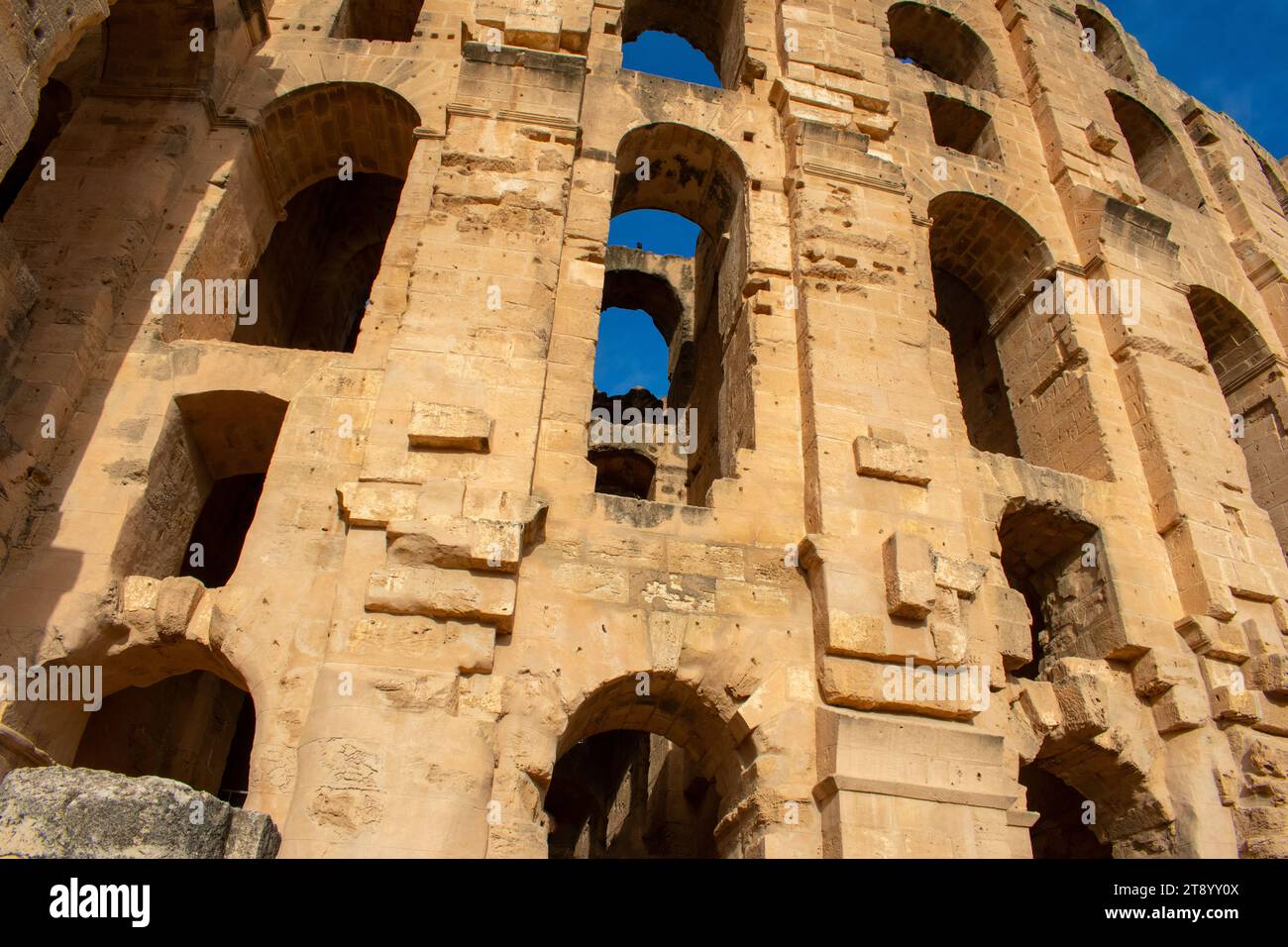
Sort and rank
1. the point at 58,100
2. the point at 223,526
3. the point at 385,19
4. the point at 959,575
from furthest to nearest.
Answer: the point at 385,19 → the point at 58,100 → the point at 223,526 → the point at 959,575

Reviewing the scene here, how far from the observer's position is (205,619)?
552 cm

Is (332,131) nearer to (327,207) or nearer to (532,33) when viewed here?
(532,33)

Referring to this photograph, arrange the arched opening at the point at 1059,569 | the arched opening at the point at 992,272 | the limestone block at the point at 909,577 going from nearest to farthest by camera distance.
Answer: the limestone block at the point at 909,577
the arched opening at the point at 1059,569
the arched opening at the point at 992,272

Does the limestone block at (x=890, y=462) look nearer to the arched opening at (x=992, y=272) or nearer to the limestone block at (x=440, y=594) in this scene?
the limestone block at (x=440, y=594)

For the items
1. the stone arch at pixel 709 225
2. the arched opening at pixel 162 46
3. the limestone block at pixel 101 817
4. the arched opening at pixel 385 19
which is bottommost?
the limestone block at pixel 101 817

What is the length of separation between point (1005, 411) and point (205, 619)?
30.1 feet

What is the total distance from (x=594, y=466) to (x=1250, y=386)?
28.9ft

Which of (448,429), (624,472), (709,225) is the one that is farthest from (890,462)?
(624,472)

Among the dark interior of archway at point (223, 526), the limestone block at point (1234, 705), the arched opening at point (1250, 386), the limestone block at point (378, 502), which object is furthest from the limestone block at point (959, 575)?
the arched opening at point (1250, 386)

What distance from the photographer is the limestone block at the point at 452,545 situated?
5.17 m

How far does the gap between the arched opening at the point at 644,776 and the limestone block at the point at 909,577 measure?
4.37ft

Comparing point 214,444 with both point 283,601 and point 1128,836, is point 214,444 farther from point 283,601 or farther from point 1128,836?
point 1128,836

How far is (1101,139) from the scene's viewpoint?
11.0m
